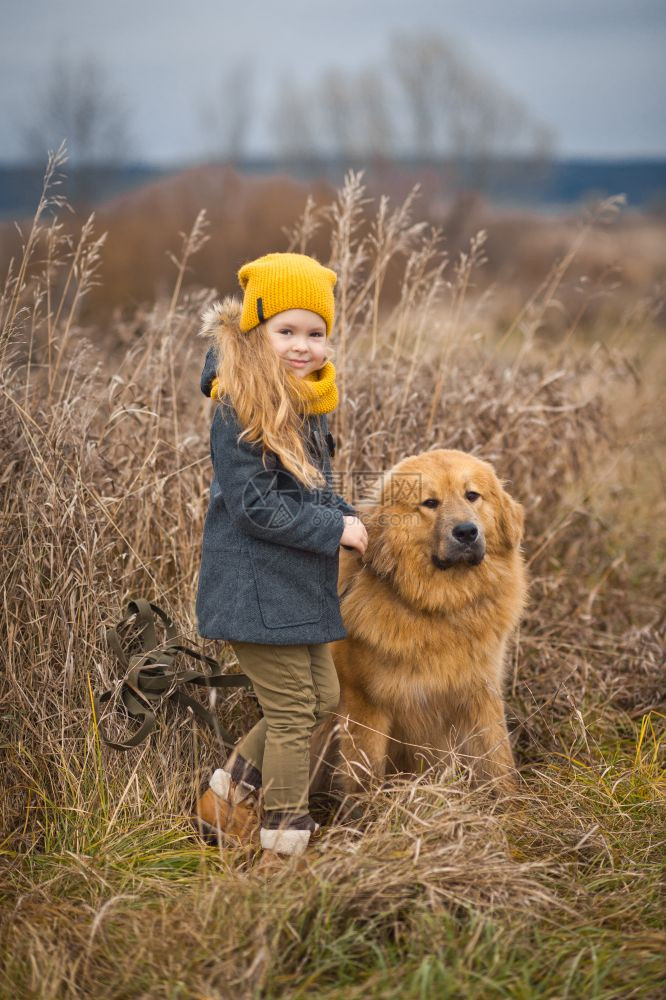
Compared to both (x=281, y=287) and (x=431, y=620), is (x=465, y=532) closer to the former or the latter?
(x=431, y=620)

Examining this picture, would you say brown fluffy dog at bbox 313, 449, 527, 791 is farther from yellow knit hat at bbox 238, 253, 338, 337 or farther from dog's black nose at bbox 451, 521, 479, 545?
yellow knit hat at bbox 238, 253, 338, 337

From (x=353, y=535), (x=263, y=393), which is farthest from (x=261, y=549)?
(x=263, y=393)

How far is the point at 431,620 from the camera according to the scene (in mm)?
2896

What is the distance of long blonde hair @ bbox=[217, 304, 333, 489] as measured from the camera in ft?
8.05

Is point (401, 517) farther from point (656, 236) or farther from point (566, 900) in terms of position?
point (656, 236)

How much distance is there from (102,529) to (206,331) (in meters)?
0.86

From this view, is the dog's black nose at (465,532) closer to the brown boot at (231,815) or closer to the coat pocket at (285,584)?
the coat pocket at (285,584)

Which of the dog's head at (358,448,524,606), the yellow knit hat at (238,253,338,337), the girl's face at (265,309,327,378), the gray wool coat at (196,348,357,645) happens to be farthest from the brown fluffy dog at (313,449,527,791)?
the yellow knit hat at (238,253,338,337)

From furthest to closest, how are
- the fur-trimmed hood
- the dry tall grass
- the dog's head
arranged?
the dog's head → the fur-trimmed hood → the dry tall grass

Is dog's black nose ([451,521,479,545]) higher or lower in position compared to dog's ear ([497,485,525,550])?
higher

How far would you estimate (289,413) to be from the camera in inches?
99.3

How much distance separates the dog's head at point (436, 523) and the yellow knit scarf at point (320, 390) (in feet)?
1.49

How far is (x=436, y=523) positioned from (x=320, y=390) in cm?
63

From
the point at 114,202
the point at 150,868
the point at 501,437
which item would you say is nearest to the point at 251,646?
the point at 150,868
